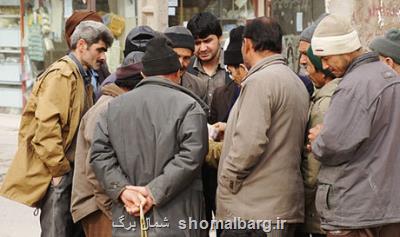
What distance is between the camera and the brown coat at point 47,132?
18.8 ft

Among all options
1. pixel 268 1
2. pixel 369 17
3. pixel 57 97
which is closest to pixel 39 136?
pixel 57 97

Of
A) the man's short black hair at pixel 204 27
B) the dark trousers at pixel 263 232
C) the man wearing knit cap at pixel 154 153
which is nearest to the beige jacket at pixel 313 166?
the dark trousers at pixel 263 232

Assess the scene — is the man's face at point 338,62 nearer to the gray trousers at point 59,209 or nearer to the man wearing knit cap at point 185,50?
the man wearing knit cap at point 185,50

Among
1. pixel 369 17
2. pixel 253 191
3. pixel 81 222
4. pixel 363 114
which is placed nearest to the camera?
pixel 363 114

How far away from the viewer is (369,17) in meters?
9.37

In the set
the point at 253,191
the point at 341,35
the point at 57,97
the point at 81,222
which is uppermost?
the point at 341,35

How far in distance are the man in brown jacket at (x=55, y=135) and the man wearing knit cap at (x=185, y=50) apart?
19.3 inches

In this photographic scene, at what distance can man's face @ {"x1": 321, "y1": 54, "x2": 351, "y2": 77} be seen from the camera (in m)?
4.68

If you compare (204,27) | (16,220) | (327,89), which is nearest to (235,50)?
(204,27)

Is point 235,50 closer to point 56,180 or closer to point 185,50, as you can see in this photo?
point 185,50

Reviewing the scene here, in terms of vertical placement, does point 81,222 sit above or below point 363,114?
below

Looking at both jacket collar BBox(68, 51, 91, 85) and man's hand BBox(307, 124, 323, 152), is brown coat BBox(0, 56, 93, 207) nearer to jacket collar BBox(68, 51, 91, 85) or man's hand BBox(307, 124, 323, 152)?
jacket collar BBox(68, 51, 91, 85)

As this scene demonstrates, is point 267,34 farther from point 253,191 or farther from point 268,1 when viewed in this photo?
point 268,1

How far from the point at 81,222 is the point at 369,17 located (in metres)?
4.88
